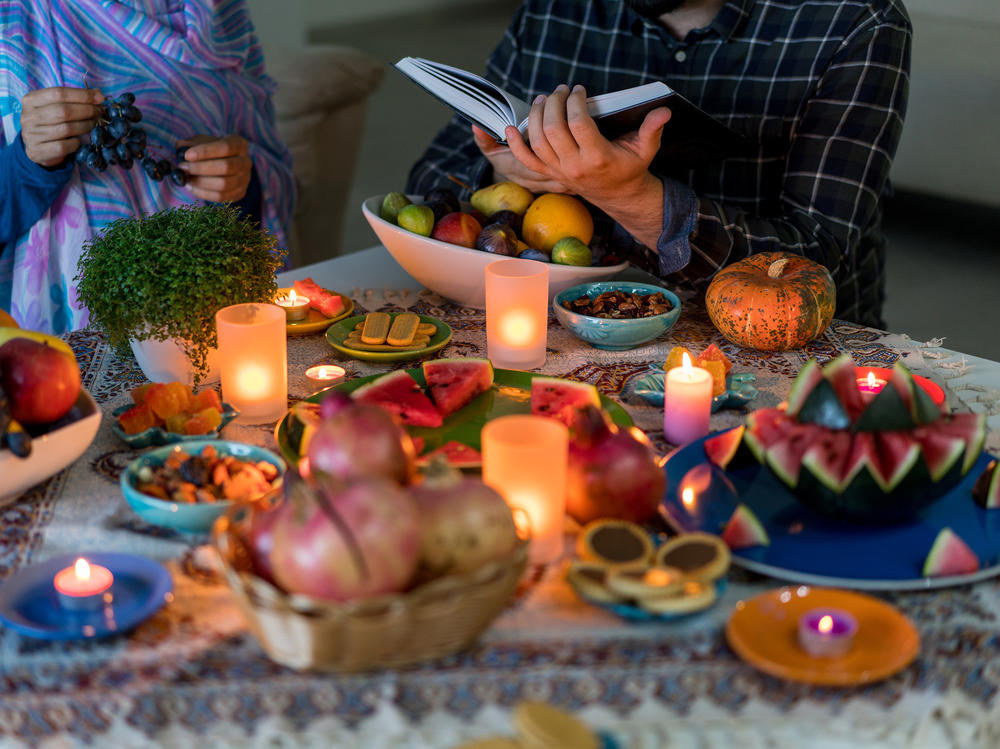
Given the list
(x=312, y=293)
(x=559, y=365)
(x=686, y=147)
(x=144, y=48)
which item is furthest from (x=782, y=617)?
(x=144, y=48)

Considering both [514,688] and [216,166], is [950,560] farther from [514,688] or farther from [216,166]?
[216,166]

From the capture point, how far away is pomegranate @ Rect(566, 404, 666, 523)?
1.02m

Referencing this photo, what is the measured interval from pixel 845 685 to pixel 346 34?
811cm

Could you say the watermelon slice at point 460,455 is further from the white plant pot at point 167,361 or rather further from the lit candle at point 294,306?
the lit candle at point 294,306

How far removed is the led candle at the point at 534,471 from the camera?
0.97 m

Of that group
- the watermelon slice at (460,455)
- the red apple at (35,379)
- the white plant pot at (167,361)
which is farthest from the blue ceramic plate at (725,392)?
the red apple at (35,379)

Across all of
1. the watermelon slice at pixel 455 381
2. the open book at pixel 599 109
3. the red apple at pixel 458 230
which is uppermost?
the open book at pixel 599 109

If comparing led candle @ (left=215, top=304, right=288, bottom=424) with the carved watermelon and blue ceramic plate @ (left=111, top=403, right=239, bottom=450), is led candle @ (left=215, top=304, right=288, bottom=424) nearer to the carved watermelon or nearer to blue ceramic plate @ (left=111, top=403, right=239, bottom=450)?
blue ceramic plate @ (left=111, top=403, right=239, bottom=450)

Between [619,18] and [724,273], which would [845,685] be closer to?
[724,273]

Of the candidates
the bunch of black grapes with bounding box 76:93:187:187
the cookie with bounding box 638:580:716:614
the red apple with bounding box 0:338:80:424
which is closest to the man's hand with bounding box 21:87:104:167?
the bunch of black grapes with bounding box 76:93:187:187

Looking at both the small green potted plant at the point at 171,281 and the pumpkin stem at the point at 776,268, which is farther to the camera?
the pumpkin stem at the point at 776,268

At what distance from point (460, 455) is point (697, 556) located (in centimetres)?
33

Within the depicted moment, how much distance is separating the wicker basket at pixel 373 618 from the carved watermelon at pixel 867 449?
338mm

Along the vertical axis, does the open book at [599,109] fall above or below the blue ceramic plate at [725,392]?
above
